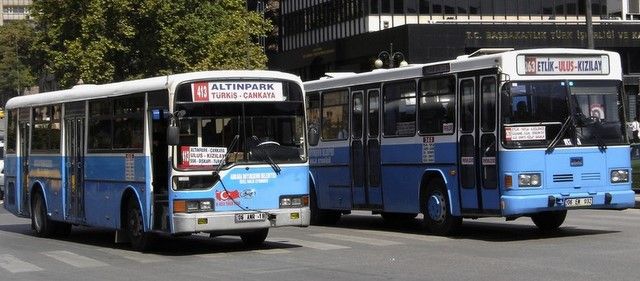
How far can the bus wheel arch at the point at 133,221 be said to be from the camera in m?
18.1

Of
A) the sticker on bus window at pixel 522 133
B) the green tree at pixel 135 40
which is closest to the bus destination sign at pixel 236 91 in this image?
A: the sticker on bus window at pixel 522 133

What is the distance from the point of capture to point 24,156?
24016mm

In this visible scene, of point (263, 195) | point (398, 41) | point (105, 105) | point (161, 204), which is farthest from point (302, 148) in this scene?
point (398, 41)

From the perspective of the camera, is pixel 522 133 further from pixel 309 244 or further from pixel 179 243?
pixel 179 243

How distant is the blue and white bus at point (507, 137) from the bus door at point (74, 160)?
453cm

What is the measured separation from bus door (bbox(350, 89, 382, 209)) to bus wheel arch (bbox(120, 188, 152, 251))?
16.0 feet

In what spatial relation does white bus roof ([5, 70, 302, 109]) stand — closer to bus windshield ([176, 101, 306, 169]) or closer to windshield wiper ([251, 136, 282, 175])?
bus windshield ([176, 101, 306, 169])

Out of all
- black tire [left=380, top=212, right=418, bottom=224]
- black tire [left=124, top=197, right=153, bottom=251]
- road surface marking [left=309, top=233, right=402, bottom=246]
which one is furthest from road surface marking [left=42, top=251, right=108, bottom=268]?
black tire [left=380, top=212, right=418, bottom=224]

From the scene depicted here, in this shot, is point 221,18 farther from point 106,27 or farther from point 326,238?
point 326,238

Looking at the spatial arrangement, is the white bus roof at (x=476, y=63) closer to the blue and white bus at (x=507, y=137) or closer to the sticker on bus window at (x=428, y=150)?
the blue and white bus at (x=507, y=137)

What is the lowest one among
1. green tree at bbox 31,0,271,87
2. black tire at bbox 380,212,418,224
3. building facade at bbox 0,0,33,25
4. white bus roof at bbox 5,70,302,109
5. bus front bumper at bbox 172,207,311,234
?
black tire at bbox 380,212,418,224

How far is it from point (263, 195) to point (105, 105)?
3.82 meters

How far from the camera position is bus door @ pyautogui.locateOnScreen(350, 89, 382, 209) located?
21.4 metres

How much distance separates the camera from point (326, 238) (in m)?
20.0
